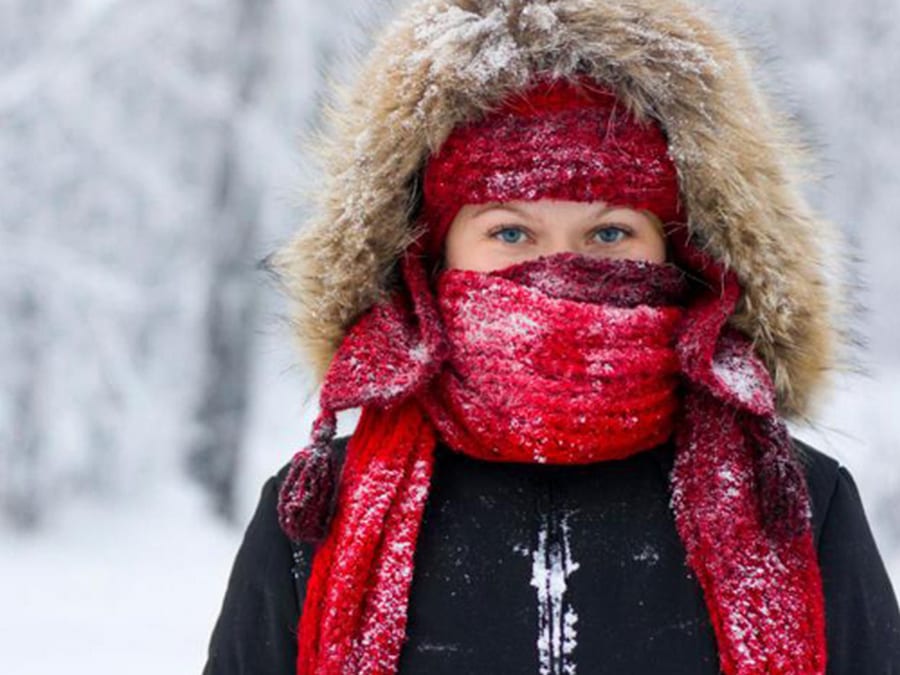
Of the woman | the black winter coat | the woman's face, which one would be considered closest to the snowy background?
the black winter coat

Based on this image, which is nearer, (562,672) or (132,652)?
(562,672)

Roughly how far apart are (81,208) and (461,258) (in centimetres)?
863

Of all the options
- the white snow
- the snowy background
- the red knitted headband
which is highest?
the snowy background

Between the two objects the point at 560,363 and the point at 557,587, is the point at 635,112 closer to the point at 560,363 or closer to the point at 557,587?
the point at 560,363

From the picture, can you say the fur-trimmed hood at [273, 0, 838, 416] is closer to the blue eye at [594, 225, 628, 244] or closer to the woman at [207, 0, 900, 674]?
the woman at [207, 0, 900, 674]

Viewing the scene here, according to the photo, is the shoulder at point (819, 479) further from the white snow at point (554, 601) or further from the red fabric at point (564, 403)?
the white snow at point (554, 601)

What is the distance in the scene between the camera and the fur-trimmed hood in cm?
189

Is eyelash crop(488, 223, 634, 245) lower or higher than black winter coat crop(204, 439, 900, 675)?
higher

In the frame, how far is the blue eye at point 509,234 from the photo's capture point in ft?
6.30

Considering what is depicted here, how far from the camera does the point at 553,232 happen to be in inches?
74.7

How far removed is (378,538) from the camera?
1852mm

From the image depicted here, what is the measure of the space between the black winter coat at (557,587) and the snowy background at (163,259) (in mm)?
6264

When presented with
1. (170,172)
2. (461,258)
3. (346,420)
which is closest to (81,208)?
(170,172)

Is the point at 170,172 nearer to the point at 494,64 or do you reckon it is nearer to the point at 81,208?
the point at 81,208
